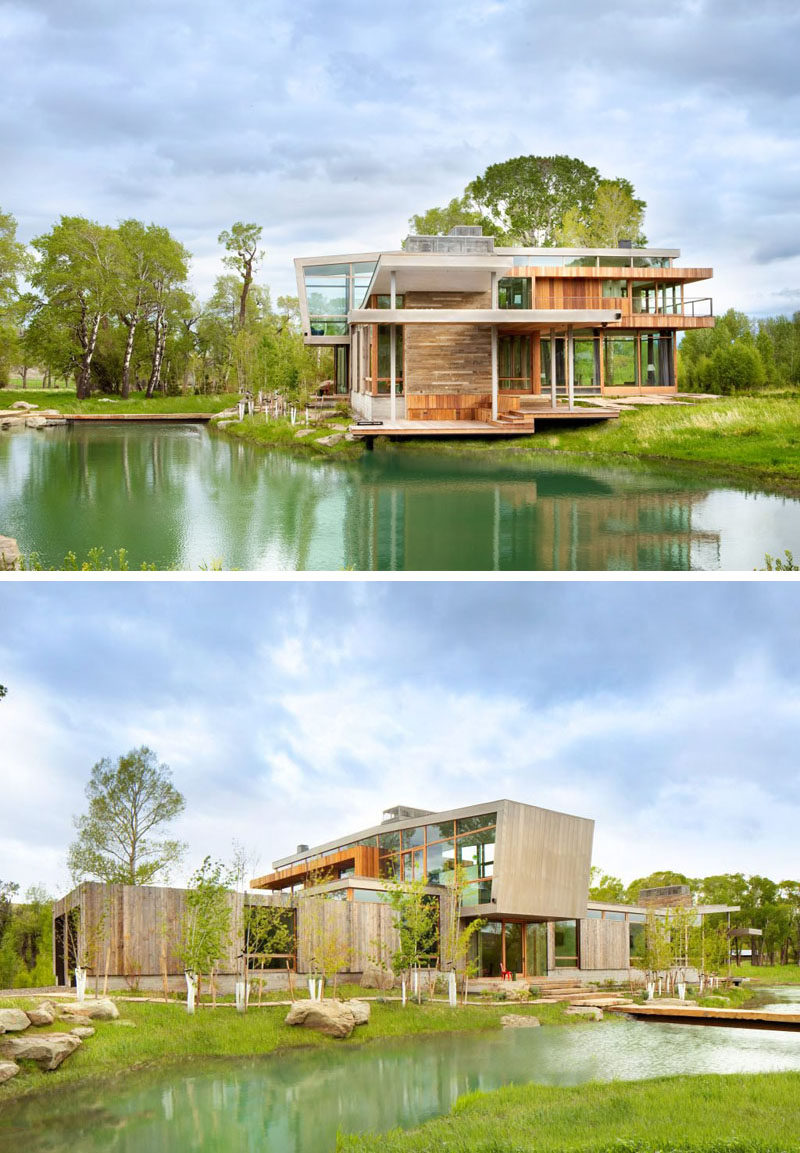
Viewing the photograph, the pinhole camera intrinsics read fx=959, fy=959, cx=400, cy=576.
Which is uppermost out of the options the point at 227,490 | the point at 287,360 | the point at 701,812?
the point at 287,360

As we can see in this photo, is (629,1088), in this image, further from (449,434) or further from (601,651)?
(601,651)

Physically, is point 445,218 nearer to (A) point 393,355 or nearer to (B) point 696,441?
(A) point 393,355

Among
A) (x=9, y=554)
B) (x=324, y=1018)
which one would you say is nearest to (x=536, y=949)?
(x=324, y=1018)

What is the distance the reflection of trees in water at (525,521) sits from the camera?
493 inches

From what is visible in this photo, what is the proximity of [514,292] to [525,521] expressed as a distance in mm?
19188

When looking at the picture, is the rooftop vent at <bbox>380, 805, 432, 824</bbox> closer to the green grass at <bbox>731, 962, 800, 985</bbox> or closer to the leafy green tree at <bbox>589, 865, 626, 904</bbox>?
the green grass at <bbox>731, 962, 800, 985</bbox>

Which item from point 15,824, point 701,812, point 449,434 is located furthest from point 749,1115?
point 701,812

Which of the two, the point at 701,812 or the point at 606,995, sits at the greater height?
the point at 701,812

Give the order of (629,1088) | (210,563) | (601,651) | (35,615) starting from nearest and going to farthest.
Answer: (629,1088) → (210,563) → (35,615) → (601,651)

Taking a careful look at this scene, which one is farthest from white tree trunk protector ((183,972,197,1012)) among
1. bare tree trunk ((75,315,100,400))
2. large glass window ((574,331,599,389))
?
bare tree trunk ((75,315,100,400))

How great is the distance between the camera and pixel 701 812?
31594mm

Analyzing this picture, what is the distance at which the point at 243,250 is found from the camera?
2035 inches

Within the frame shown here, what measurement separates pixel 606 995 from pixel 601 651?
1086 centimetres

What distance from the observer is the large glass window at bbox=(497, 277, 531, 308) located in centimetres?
3117
